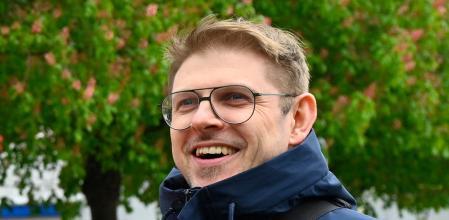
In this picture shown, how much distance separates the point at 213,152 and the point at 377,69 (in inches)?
393

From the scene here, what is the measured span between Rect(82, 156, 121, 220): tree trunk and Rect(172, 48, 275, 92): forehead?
11422 millimetres

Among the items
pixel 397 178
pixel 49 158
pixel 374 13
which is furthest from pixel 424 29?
pixel 49 158

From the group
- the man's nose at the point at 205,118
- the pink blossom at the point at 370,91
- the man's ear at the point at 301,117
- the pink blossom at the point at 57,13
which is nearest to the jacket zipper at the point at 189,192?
the man's nose at the point at 205,118

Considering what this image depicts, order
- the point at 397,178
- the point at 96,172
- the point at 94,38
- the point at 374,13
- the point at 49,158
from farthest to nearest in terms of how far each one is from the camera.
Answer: the point at 397,178 < the point at 96,172 < the point at 374,13 < the point at 49,158 < the point at 94,38

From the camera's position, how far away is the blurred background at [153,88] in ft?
31.6

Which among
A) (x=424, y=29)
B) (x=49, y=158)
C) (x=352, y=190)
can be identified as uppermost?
(x=424, y=29)

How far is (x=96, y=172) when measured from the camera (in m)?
13.8

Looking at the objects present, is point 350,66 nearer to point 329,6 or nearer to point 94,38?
point 329,6

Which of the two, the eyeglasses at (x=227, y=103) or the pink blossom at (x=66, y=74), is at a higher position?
the pink blossom at (x=66, y=74)

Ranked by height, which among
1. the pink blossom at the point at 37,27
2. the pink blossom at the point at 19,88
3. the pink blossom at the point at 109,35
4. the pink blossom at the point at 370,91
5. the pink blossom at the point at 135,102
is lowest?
the pink blossom at the point at 370,91

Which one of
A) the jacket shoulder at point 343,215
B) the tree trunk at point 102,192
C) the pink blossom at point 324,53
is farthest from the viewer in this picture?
the tree trunk at point 102,192

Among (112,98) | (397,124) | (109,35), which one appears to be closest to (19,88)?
(112,98)

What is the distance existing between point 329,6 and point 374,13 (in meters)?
0.85

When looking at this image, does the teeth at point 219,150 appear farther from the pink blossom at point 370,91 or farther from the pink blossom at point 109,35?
the pink blossom at point 370,91
